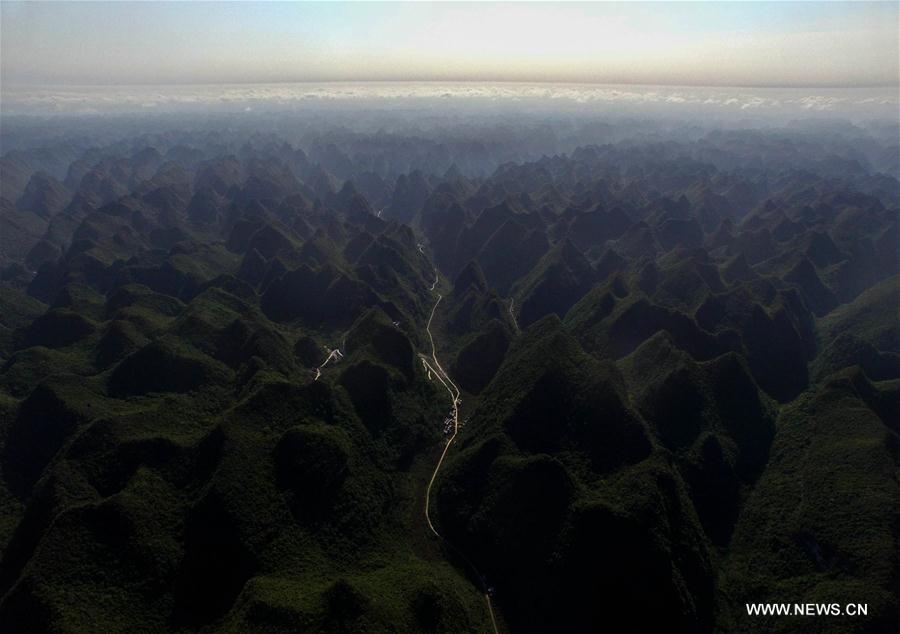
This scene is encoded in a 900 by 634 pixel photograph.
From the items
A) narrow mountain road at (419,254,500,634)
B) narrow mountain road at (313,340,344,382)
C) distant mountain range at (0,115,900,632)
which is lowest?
narrow mountain road at (419,254,500,634)

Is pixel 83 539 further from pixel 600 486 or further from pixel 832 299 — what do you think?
pixel 832 299

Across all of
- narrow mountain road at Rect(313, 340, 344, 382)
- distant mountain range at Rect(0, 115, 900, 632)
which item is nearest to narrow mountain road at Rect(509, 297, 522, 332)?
distant mountain range at Rect(0, 115, 900, 632)

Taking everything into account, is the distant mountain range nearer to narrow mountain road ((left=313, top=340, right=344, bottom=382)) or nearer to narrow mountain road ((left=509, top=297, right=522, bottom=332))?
narrow mountain road ((left=313, top=340, right=344, bottom=382))

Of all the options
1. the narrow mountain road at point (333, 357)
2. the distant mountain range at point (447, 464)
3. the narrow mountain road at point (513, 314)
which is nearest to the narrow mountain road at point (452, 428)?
the distant mountain range at point (447, 464)

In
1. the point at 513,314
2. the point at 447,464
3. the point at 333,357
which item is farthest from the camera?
the point at 513,314

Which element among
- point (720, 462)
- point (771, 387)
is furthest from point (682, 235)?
point (720, 462)

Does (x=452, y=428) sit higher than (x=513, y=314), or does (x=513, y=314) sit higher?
(x=513, y=314)

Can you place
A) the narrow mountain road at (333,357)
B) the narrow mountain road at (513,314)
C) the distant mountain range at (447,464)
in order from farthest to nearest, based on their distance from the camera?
the narrow mountain road at (513,314) < the narrow mountain road at (333,357) < the distant mountain range at (447,464)

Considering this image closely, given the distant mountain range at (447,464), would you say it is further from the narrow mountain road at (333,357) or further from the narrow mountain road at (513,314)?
the narrow mountain road at (513,314)

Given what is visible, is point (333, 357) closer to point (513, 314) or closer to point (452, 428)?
point (452, 428)

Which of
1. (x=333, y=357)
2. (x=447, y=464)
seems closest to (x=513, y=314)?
(x=333, y=357)

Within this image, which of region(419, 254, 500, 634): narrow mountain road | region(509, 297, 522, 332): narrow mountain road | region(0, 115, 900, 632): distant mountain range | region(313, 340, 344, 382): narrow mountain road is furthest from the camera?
region(509, 297, 522, 332): narrow mountain road
